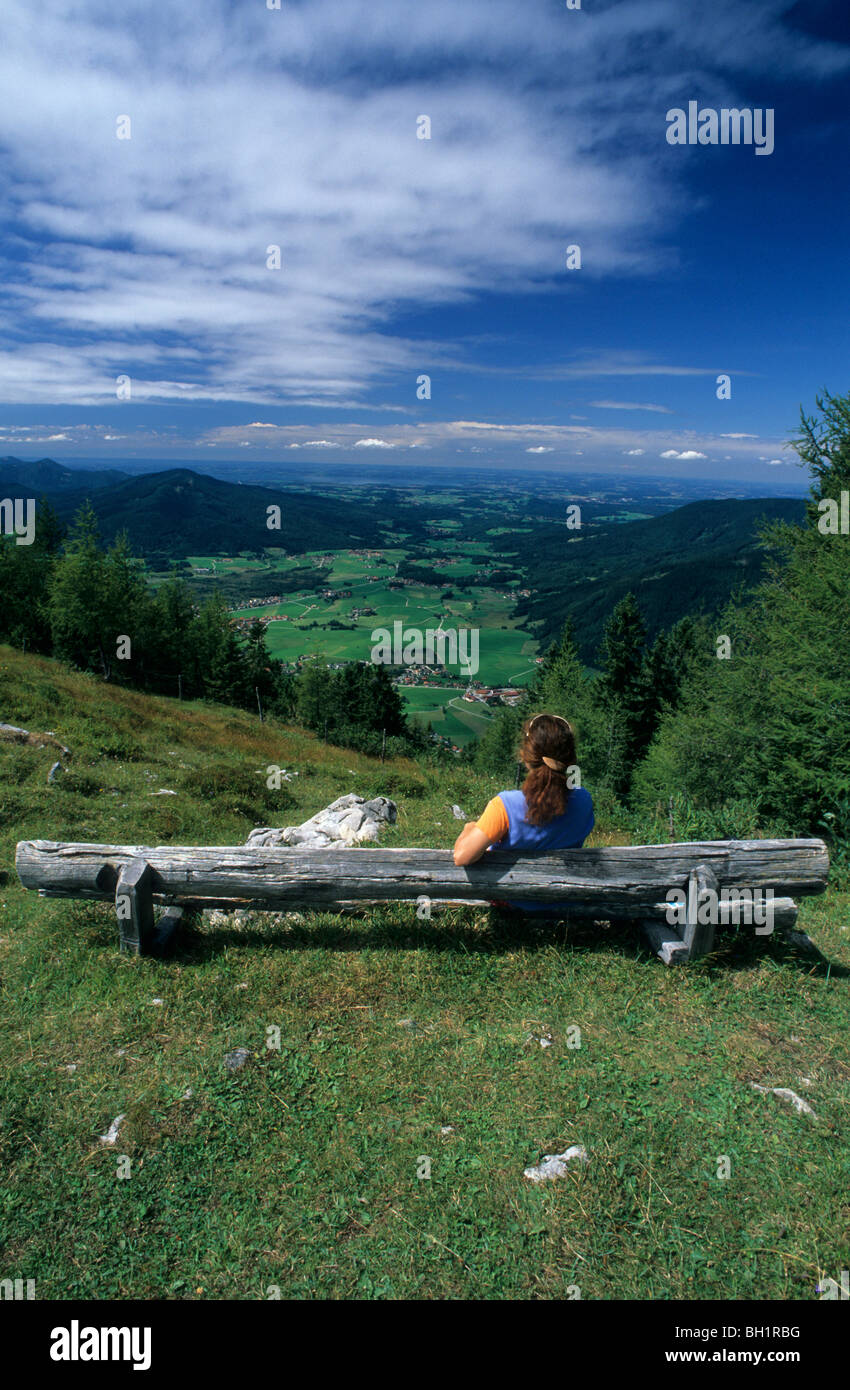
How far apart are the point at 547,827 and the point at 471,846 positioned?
0.80 m

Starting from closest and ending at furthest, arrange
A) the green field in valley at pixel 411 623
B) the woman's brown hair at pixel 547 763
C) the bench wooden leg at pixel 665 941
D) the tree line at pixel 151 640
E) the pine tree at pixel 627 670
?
the woman's brown hair at pixel 547 763
the bench wooden leg at pixel 665 941
the pine tree at pixel 627 670
the tree line at pixel 151 640
the green field in valley at pixel 411 623

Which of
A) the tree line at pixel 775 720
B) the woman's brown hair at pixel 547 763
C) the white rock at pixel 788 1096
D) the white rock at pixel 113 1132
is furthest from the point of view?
the tree line at pixel 775 720

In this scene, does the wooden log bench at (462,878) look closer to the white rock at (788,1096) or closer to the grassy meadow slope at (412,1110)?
the grassy meadow slope at (412,1110)

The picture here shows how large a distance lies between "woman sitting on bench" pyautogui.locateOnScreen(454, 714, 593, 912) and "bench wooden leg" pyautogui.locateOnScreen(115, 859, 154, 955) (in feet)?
10.5

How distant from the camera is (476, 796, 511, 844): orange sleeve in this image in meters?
5.60

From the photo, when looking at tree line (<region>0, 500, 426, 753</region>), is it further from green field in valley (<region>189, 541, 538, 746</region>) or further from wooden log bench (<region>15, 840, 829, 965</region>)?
wooden log bench (<region>15, 840, 829, 965</region>)

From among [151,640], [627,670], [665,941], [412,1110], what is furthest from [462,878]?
[151,640]

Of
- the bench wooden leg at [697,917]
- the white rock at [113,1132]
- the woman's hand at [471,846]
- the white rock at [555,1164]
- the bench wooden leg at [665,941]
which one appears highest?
the woman's hand at [471,846]

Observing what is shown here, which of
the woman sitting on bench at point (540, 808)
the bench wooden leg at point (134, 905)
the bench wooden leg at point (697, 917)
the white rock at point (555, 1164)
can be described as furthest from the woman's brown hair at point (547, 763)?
the bench wooden leg at point (134, 905)

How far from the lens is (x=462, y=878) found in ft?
19.2

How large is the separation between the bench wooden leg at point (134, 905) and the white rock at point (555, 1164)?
167 inches

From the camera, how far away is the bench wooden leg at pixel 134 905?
231 inches

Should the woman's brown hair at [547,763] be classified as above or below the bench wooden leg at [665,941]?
above

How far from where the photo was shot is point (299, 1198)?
3797 mm
